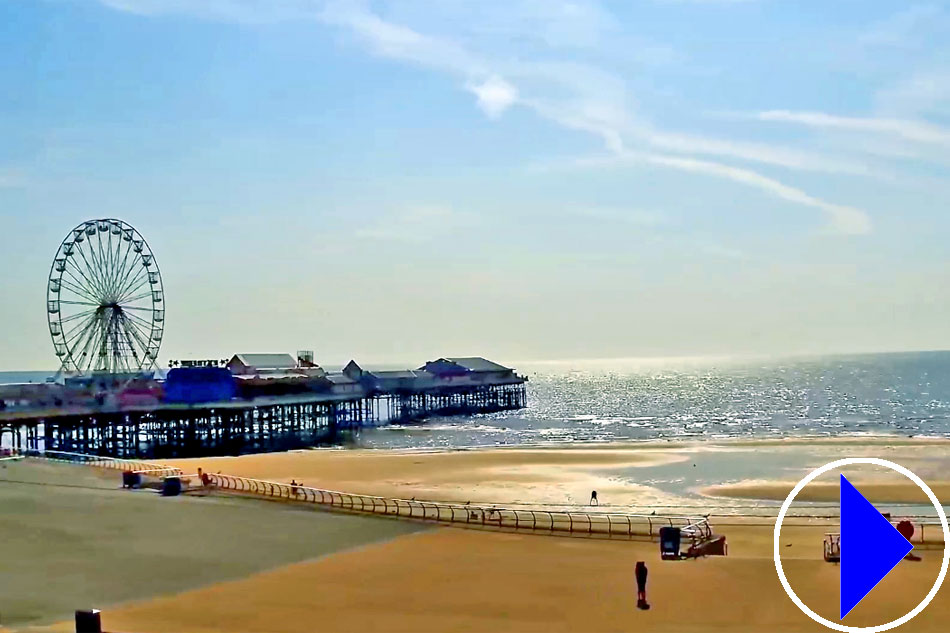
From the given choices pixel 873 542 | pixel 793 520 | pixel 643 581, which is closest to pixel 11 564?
pixel 643 581

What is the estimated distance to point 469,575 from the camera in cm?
2111

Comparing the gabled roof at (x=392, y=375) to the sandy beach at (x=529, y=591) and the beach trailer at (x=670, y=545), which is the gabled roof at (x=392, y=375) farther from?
the beach trailer at (x=670, y=545)

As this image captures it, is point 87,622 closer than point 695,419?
Yes

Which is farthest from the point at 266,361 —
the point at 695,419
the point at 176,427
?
the point at 695,419

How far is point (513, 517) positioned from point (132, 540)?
1073 centimetres

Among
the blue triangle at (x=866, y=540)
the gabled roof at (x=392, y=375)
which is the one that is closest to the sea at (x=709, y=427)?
the gabled roof at (x=392, y=375)

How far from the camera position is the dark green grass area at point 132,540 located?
1922cm

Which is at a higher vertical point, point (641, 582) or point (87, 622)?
point (87, 622)

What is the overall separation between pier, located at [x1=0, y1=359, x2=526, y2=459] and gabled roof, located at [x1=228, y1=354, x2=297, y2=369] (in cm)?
495

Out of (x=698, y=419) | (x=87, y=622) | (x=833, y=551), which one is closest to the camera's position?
(x=87, y=622)

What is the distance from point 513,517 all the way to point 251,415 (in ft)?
164

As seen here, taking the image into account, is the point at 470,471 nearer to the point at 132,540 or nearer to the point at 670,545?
the point at 132,540

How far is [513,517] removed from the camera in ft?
98.3

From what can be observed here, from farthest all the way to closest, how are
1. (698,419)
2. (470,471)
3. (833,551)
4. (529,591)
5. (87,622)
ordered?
1. (698,419)
2. (470,471)
3. (833,551)
4. (529,591)
5. (87,622)
